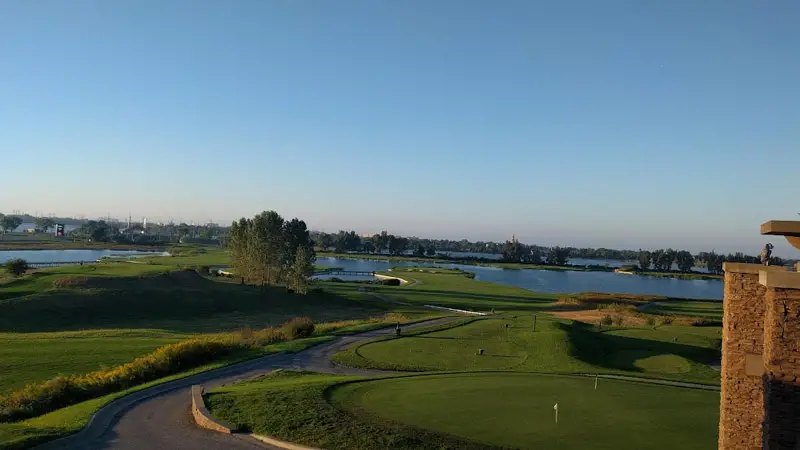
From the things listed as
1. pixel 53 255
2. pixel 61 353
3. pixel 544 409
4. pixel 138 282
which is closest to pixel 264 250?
pixel 138 282

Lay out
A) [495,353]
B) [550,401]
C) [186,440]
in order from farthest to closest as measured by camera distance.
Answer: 1. [495,353]
2. [550,401]
3. [186,440]

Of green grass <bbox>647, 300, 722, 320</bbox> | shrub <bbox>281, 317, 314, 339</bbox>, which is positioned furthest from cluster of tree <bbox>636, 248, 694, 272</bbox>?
shrub <bbox>281, 317, 314, 339</bbox>

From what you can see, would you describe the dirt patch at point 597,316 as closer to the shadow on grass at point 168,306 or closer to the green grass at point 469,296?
the green grass at point 469,296

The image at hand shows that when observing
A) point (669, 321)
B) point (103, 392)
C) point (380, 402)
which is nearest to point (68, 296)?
point (103, 392)

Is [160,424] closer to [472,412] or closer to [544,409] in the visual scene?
[472,412]

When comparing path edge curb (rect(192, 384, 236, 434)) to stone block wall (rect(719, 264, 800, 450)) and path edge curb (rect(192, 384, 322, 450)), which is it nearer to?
path edge curb (rect(192, 384, 322, 450))

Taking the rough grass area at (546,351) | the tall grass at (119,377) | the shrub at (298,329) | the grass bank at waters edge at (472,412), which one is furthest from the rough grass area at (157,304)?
the grass bank at waters edge at (472,412)

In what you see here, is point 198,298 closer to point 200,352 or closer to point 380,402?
point 200,352
